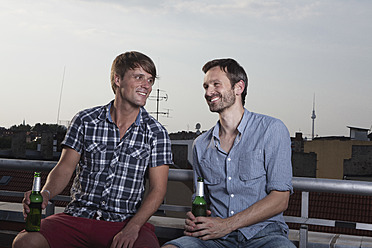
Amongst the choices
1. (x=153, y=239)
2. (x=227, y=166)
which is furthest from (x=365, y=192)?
(x=153, y=239)

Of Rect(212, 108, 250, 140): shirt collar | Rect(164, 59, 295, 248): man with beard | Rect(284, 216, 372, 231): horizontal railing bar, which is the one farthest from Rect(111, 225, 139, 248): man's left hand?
Rect(284, 216, 372, 231): horizontal railing bar

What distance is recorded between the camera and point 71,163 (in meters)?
3.42

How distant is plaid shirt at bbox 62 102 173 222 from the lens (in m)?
3.26

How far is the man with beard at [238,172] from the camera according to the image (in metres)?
3.00

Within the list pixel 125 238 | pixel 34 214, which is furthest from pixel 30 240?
pixel 125 238

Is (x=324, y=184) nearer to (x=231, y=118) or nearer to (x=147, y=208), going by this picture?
(x=231, y=118)

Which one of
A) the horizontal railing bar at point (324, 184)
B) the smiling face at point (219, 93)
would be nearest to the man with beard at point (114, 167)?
the horizontal railing bar at point (324, 184)

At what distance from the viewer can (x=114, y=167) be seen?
328 centimetres

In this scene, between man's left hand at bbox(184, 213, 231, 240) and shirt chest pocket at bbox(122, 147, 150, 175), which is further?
shirt chest pocket at bbox(122, 147, 150, 175)

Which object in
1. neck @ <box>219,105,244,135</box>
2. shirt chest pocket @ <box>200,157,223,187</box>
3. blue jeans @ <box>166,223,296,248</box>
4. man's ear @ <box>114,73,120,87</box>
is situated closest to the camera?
blue jeans @ <box>166,223,296,248</box>

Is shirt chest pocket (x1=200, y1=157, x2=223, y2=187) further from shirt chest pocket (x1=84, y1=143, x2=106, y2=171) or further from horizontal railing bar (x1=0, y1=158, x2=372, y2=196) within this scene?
shirt chest pocket (x1=84, y1=143, x2=106, y2=171)

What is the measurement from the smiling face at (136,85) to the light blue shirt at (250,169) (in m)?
0.62

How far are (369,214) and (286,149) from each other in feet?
60.4

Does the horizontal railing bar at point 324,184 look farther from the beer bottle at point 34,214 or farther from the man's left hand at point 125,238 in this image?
the beer bottle at point 34,214
